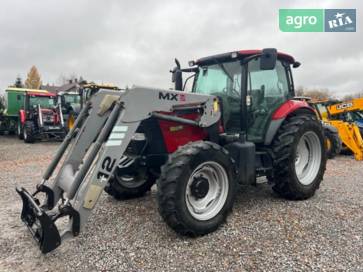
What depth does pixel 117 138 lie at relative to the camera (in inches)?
132

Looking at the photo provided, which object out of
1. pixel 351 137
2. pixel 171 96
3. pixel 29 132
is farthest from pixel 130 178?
pixel 29 132

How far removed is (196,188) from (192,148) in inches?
20.4

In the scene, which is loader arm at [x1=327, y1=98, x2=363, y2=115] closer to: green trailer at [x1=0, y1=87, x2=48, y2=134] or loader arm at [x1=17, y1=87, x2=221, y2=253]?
loader arm at [x1=17, y1=87, x2=221, y2=253]

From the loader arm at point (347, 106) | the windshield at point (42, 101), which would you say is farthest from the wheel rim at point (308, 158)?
the windshield at point (42, 101)

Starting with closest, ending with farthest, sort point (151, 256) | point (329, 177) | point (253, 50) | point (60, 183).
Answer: point (151, 256), point (60, 183), point (253, 50), point (329, 177)

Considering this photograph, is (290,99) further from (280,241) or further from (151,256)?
(151,256)

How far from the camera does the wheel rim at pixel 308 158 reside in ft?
16.7

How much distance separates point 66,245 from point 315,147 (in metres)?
4.02

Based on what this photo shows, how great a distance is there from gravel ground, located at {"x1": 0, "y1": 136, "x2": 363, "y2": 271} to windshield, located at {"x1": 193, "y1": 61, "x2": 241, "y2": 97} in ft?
5.56

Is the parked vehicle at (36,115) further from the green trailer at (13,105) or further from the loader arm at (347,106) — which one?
the loader arm at (347,106)

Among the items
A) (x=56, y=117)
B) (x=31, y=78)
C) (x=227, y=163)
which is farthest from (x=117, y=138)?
(x=31, y=78)

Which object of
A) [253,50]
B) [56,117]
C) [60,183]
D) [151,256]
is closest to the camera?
[151,256]

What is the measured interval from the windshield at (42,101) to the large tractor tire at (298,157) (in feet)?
45.3

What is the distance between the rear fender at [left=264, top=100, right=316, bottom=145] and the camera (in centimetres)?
468
